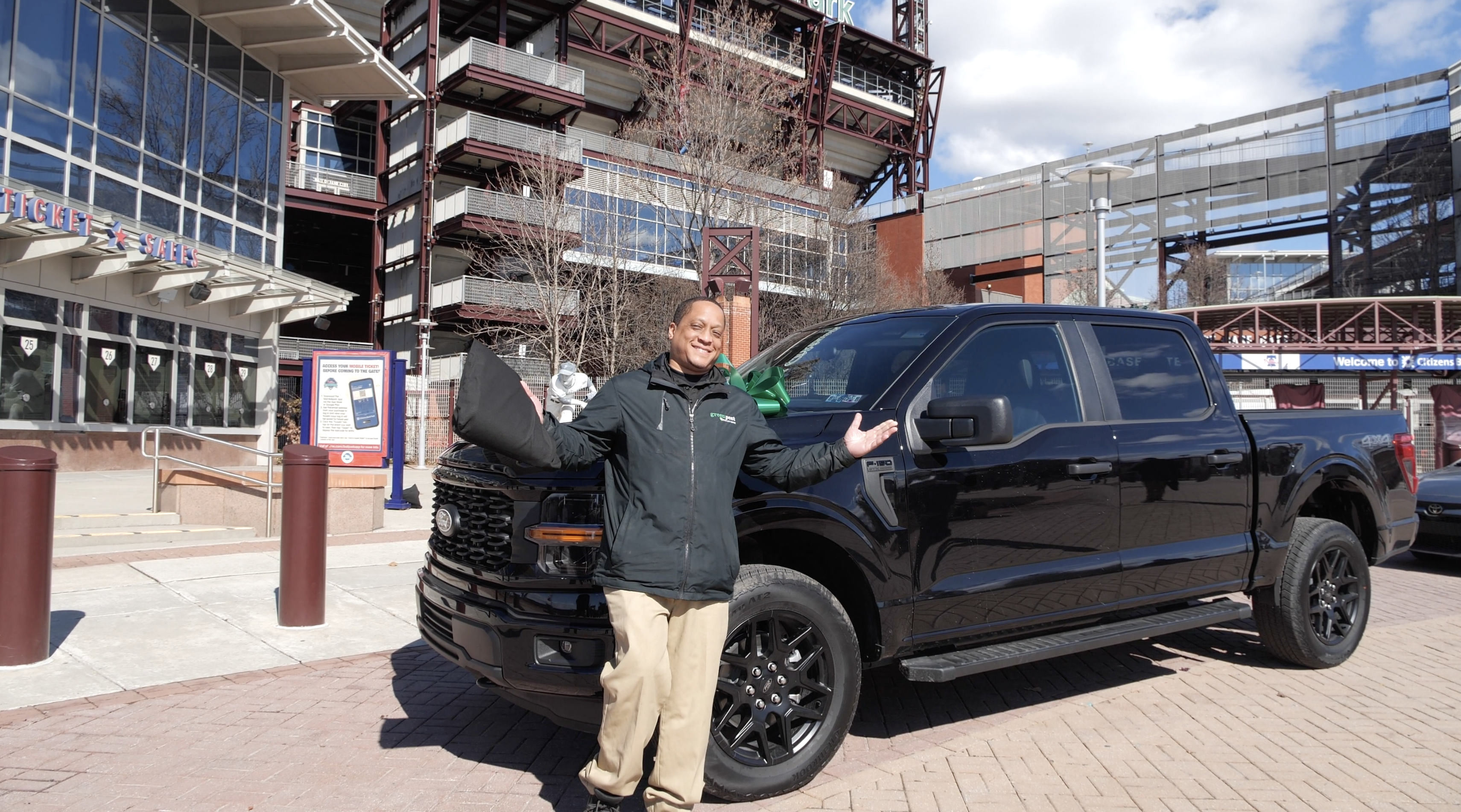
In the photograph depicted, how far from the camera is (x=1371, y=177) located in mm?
41375

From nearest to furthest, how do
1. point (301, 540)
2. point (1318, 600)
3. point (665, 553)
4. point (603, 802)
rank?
point (665, 553) → point (603, 802) → point (1318, 600) → point (301, 540)

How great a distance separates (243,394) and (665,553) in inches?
817

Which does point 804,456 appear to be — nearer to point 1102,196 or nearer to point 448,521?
point 448,521

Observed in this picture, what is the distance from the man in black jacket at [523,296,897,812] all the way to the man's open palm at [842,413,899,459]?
35cm

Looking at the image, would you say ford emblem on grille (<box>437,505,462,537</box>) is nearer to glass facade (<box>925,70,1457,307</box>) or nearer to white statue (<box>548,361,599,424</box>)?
white statue (<box>548,361,599,424</box>)

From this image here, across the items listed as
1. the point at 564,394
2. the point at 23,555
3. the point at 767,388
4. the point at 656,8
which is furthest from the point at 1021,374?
the point at 656,8

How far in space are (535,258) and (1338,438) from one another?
2648 centimetres

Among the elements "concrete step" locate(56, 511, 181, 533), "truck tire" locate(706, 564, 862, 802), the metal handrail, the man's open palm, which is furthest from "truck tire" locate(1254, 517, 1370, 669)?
"concrete step" locate(56, 511, 181, 533)

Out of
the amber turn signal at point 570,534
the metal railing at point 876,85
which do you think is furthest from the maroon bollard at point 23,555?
the metal railing at point 876,85

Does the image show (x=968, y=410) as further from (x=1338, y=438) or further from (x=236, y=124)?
(x=236, y=124)

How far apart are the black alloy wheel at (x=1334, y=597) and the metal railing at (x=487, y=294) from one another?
25.5 metres

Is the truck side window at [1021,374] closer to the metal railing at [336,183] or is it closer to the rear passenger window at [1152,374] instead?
the rear passenger window at [1152,374]

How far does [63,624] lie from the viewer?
578 centimetres

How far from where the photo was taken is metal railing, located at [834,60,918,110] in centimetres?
5338
